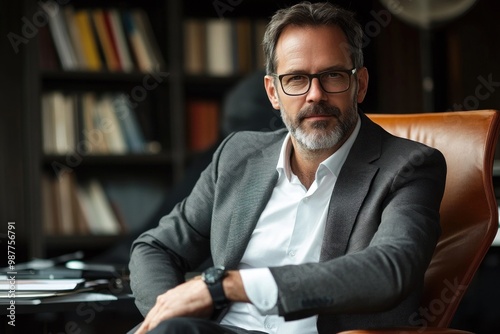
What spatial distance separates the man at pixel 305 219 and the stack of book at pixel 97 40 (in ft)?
6.83

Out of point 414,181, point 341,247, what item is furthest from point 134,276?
point 414,181

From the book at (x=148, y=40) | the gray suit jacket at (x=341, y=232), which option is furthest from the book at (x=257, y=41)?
the gray suit jacket at (x=341, y=232)

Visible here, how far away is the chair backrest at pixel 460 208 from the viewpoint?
196cm

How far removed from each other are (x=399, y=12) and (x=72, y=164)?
1689 mm

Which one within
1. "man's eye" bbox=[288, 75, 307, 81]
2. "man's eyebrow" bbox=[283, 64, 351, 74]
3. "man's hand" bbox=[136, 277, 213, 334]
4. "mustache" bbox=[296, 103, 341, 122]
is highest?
"man's eyebrow" bbox=[283, 64, 351, 74]

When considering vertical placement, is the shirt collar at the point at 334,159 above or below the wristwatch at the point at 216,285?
above

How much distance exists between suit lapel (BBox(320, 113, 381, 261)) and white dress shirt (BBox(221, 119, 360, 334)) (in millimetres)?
39

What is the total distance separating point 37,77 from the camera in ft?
13.3

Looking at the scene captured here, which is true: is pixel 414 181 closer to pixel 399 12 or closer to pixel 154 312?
pixel 154 312

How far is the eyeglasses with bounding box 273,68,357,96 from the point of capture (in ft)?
6.26

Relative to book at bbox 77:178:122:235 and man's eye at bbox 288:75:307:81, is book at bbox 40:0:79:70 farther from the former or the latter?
man's eye at bbox 288:75:307:81

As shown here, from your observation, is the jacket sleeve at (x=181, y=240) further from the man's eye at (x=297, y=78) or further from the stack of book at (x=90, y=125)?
the stack of book at (x=90, y=125)

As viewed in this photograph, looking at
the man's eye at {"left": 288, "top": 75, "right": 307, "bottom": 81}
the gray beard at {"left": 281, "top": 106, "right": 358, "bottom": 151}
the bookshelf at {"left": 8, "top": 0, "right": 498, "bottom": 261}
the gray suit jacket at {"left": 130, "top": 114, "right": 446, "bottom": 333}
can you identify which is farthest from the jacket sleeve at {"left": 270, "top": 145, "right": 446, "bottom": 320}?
the bookshelf at {"left": 8, "top": 0, "right": 498, "bottom": 261}

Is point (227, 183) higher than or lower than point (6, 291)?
higher
